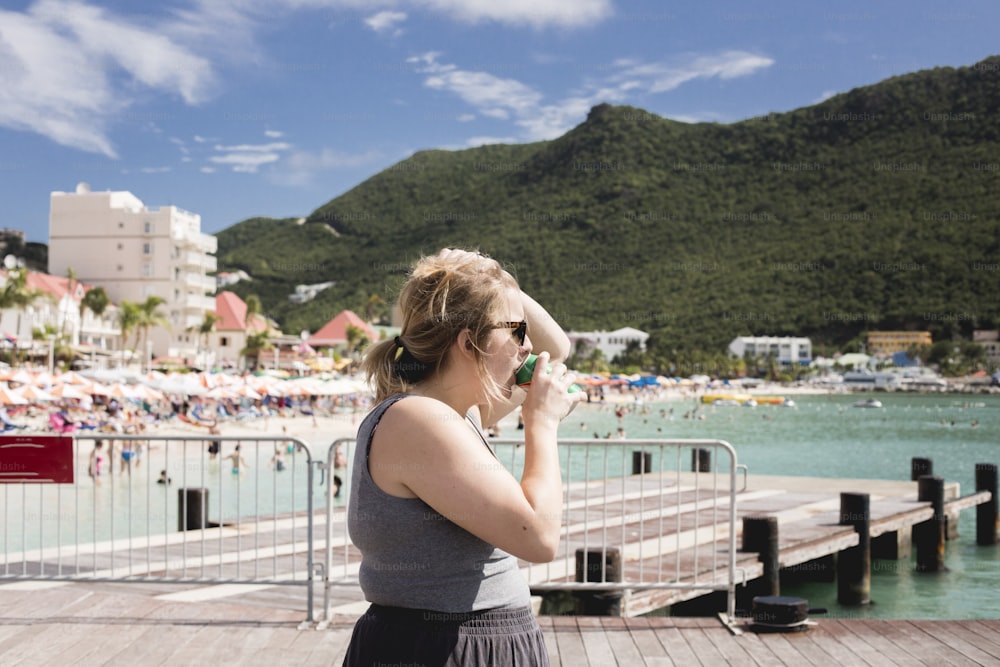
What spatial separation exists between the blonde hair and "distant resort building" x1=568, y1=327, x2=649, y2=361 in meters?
162

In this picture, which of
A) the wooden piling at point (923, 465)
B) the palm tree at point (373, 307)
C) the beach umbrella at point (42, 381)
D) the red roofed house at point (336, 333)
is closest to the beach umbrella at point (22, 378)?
the beach umbrella at point (42, 381)

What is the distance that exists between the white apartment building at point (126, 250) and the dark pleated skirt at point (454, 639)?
84.8 m

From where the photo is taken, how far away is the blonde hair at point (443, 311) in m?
2.11

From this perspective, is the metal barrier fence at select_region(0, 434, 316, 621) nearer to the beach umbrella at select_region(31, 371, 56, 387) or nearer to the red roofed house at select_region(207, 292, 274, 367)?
the beach umbrella at select_region(31, 371, 56, 387)

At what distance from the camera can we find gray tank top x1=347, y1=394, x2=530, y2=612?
209 centimetres

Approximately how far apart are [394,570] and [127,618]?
4.96m

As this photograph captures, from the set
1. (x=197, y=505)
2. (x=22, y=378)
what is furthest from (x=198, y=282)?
(x=197, y=505)

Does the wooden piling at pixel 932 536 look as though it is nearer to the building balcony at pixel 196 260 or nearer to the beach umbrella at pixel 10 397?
the beach umbrella at pixel 10 397

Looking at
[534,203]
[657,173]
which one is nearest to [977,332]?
[657,173]

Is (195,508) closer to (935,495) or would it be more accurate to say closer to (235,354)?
(935,495)

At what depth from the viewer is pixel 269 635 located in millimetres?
6027

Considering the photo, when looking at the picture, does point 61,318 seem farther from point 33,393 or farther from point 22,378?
point 33,393

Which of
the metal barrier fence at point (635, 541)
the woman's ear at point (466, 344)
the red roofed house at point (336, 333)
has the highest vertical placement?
the red roofed house at point (336, 333)

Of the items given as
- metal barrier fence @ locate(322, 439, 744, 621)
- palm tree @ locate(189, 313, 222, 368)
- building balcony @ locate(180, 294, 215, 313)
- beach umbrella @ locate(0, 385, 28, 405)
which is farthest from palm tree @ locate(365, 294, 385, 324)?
metal barrier fence @ locate(322, 439, 744, 621)
